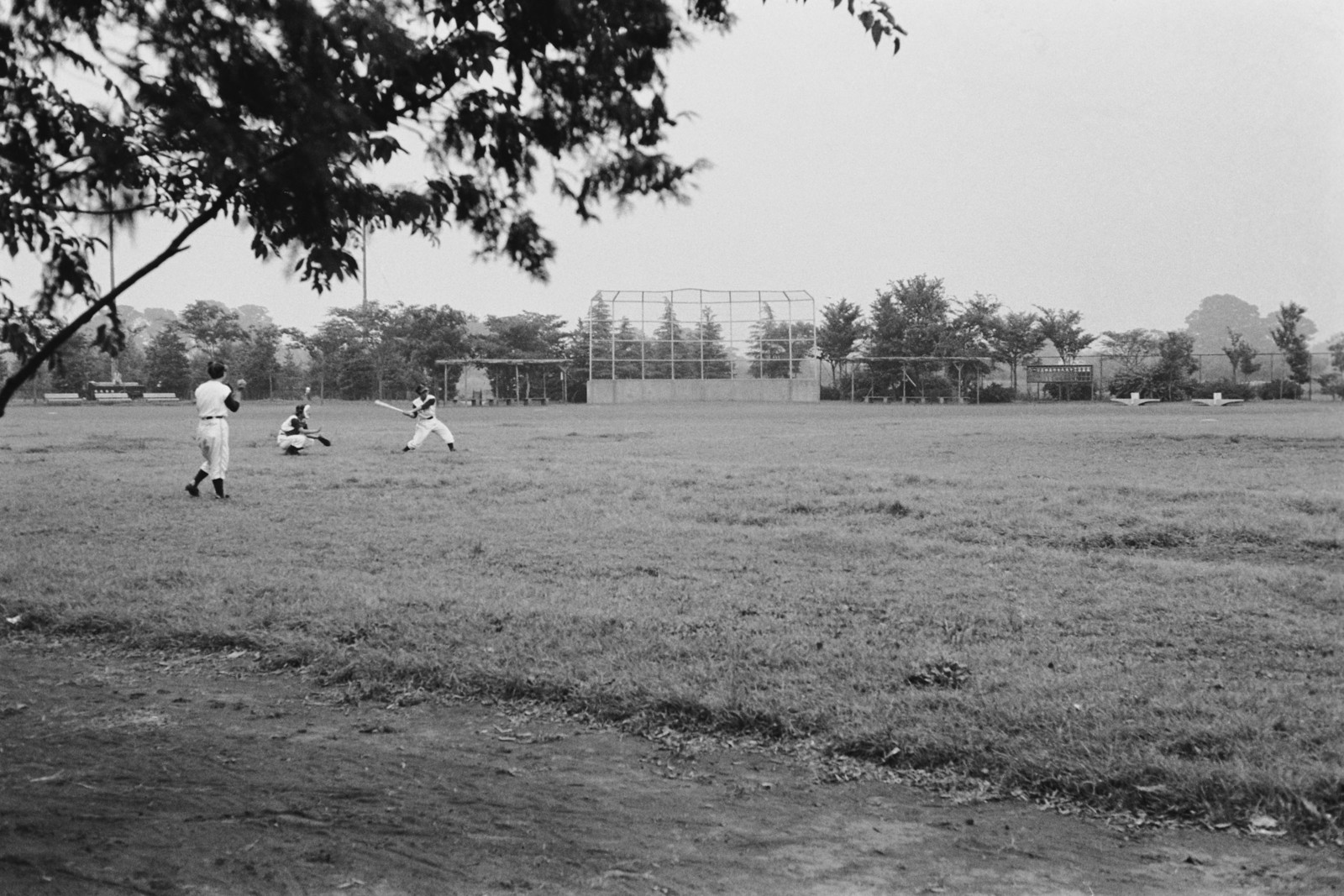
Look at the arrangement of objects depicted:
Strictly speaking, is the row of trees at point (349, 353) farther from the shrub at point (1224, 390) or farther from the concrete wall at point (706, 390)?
the shrub at point (1224, 390)

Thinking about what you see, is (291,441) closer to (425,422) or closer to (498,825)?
(425,422)

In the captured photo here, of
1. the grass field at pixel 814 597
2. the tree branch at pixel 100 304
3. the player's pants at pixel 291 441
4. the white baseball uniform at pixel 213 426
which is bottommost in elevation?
the grass field at pixel 814 597

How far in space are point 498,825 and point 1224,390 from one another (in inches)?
1944

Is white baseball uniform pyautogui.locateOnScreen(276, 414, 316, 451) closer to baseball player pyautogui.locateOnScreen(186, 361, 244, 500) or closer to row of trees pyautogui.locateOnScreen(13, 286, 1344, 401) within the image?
baseball player pyautogui.locateOnScreen(186, 361, 244, 500)

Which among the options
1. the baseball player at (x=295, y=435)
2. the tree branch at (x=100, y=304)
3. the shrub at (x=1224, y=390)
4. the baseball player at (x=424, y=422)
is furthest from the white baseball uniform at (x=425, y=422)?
the shrub at (x=1224, y=390)

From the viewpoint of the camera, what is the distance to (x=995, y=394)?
171 feet

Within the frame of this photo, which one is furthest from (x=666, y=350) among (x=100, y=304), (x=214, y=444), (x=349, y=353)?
(x=100, y=304)

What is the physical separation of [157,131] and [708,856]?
9.78ft

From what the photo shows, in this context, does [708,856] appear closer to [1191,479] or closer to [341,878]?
[341,878]

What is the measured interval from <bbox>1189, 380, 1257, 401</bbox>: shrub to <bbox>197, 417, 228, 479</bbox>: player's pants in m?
43.2

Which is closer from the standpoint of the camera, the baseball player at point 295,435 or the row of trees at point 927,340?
the baseball player at point 295,435

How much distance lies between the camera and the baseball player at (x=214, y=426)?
12.0 meters

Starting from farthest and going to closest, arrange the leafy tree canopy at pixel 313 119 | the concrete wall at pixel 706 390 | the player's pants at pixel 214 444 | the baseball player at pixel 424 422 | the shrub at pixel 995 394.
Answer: the concrete wall at pixel 706 390, the shrub at pixel 995 394, the baseball player at pixel 424 422, the player's pants at pixel 214 444, the leafy tree canopy at pixel 313 119

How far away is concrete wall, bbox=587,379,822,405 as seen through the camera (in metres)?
55.5
